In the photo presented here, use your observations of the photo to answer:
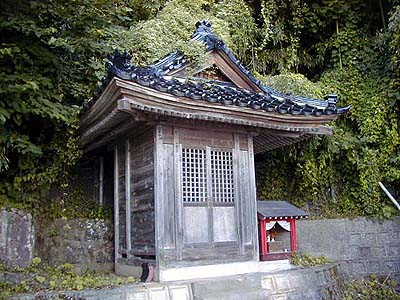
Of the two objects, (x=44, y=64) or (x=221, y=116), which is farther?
(x=44, y=64)

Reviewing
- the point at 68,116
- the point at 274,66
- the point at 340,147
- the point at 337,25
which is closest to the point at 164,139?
the point at 68,116

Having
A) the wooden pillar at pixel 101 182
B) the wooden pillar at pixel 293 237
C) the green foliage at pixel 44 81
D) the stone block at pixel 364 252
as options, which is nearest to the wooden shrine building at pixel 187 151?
the green foliage at pixel 44 81

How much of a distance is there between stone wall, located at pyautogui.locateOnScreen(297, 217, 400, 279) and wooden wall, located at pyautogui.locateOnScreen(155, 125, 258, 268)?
12.0 ft

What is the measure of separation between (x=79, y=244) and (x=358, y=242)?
7147 millimetres

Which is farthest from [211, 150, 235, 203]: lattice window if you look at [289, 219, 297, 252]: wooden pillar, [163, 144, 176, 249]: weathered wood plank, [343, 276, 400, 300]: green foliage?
[343, 276, 400, 300]: green foliage

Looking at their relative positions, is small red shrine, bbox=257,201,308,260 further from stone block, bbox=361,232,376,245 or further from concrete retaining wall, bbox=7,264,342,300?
stone block, bbox=361,232,376,245

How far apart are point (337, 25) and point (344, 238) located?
260 inches

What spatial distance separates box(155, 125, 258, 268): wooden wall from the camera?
21.9 feet

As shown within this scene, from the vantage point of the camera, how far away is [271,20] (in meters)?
13.2

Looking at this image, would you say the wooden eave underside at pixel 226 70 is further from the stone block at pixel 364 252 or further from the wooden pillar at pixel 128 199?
the stone block at pixel 364 252

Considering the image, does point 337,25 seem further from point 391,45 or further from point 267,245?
point 267,245

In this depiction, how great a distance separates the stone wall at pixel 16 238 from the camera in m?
7.49

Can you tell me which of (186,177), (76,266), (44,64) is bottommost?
(76,266)

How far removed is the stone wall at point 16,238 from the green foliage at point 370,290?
20.5 feet
